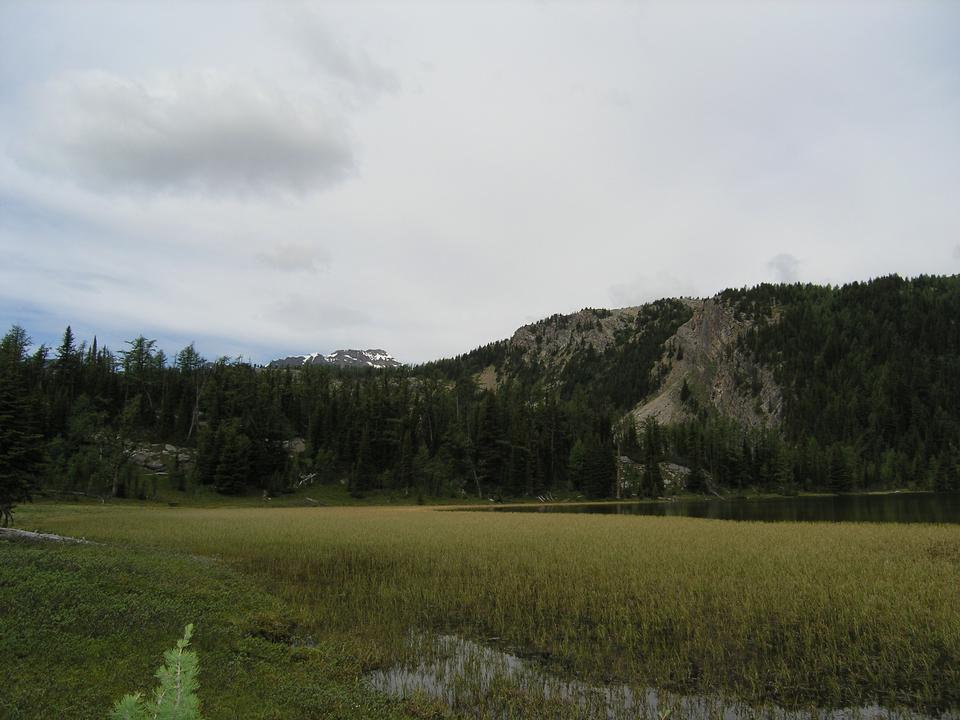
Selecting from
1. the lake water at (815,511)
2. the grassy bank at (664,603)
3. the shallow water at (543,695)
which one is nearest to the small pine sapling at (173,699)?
the shallow water at (543,695)

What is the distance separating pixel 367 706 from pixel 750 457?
532ft

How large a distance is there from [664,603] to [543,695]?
325 inches

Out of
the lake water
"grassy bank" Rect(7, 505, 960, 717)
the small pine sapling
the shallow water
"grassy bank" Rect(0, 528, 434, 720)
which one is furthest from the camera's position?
the lake water

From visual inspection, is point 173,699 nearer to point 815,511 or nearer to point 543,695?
point 543,695

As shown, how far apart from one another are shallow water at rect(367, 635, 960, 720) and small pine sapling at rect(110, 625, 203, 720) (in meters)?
8.50

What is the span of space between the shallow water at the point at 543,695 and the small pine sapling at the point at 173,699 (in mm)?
8498

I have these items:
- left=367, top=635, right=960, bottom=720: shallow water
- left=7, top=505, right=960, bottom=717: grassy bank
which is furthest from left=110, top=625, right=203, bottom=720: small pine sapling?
left=7, top=505, right=960, bottom=717: grassy bank

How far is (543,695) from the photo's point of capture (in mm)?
11547

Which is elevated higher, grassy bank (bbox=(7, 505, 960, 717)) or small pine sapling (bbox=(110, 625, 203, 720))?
small pine sapling (bbox=(110, 625, 203, 720))

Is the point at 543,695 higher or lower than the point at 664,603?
lower

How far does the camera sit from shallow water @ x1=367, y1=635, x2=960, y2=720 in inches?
427

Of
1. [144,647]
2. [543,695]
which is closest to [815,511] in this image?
[543,695]

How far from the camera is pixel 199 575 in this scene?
2139 cm

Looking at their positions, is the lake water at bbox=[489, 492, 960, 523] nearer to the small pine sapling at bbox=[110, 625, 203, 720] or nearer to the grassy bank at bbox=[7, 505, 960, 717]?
the grassy bank at bbox=[7, 505, 960, 717]
